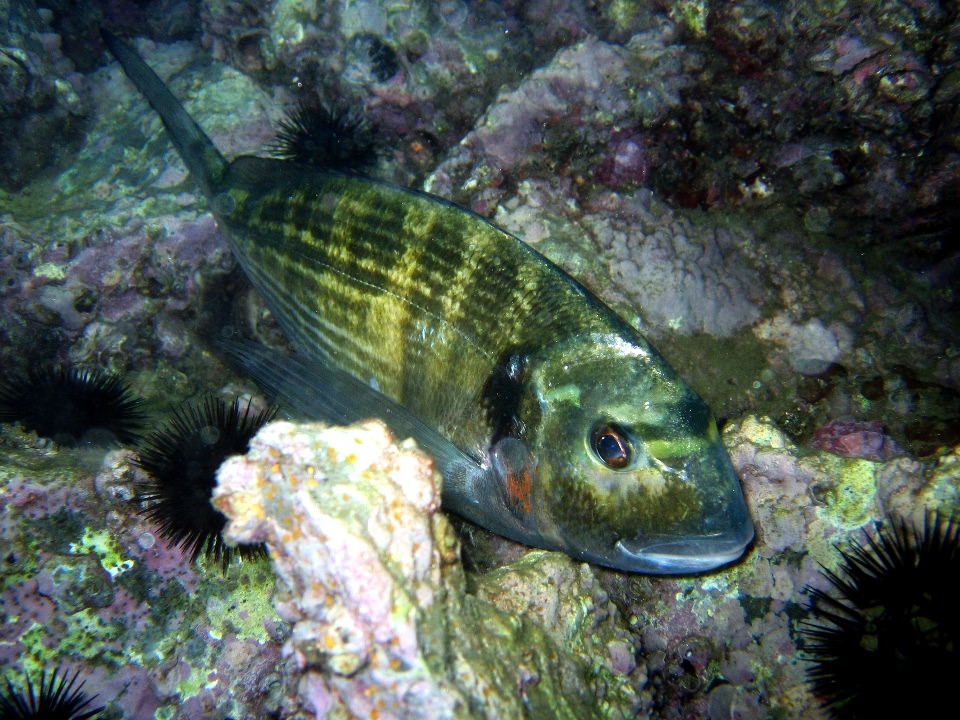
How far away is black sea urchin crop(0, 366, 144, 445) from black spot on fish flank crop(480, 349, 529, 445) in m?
2.84

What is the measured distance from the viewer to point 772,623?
2.63 meters

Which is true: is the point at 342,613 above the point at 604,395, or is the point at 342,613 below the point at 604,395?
below

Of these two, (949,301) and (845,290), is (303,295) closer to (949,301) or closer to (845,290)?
(845,290)

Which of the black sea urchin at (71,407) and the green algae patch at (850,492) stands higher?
the green algae patch at (850,492)

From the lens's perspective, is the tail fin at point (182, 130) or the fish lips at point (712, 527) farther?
the tail fin at point (182, 130)

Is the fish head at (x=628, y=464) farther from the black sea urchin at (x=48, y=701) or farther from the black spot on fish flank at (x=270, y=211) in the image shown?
the black sea urchin at (x=48, y=701)

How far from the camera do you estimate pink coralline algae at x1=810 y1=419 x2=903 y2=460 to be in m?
3.09

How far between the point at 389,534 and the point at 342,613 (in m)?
0.28

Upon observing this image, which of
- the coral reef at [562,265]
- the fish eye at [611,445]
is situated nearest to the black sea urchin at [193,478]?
the coral reef at [562,265]

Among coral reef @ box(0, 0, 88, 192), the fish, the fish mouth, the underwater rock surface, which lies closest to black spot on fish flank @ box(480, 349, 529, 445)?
the fish

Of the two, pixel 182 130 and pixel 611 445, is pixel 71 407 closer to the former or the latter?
pixel 182 130

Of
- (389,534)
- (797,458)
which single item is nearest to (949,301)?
(797,458)

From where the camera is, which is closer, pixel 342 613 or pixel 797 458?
pixel 342 613

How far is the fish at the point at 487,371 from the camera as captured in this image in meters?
1.98
